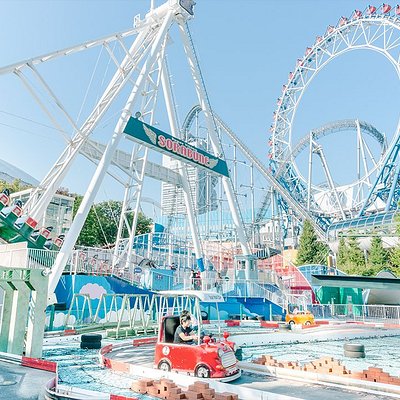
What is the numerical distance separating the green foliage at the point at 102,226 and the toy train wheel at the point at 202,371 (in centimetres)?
3917

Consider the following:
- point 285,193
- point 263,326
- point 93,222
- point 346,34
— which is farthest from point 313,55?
point 263,326

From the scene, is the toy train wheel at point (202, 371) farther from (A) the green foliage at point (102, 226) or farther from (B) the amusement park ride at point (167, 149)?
(A) the green foliage at point (102, 226)

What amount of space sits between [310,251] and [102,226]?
28.4 meters

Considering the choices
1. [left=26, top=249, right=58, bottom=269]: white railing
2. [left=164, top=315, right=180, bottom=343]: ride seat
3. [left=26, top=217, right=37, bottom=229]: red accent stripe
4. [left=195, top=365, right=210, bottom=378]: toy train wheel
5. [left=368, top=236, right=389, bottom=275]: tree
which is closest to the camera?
[left=195, top=365, right=210, bottom=378]: toy train wheel

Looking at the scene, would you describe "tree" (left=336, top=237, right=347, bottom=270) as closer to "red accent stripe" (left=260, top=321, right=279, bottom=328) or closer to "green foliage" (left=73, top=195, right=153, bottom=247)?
"red accent stripe" (left=260, top=321, right=279, bottom=328)

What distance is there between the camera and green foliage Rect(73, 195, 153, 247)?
5206 centimetres

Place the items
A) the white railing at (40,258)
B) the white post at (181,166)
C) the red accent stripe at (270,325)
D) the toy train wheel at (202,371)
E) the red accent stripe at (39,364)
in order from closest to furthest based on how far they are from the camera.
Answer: the toy train wheel at (202,371)
the red accent stripe at (39,364)
the white railing at (40,258)
the red accent stripe at (270,325)
the white post at (181,166)

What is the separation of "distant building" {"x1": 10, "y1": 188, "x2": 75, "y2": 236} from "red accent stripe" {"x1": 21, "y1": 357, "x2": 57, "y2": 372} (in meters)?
43.5

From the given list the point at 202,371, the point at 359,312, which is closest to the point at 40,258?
the point at 202,371

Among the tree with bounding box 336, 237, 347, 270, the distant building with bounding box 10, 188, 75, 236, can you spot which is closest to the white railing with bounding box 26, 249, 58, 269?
the tree with bounding box 336, 237, 347, 270

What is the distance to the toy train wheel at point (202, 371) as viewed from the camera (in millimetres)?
8328

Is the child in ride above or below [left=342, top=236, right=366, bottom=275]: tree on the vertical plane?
below

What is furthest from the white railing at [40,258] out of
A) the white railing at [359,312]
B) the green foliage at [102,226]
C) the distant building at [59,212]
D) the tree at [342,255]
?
the distant building at [59,212]

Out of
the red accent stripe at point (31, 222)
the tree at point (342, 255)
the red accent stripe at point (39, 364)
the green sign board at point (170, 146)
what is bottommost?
the red accent stripe at point (39, 364)
